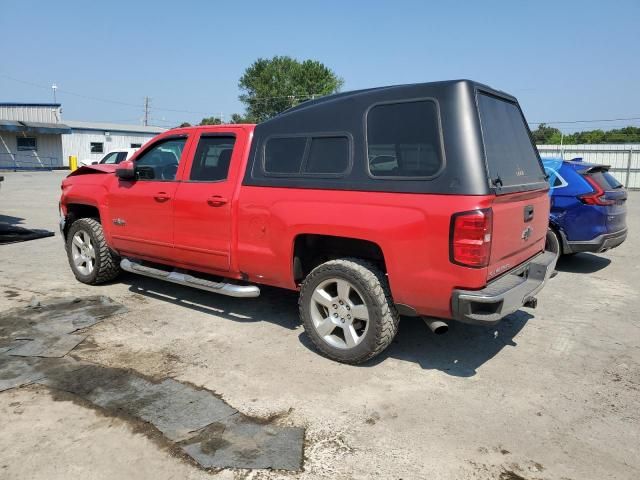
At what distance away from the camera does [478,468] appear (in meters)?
2.82

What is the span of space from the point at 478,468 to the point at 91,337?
139 inches

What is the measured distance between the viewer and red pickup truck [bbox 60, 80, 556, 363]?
347 centimetres

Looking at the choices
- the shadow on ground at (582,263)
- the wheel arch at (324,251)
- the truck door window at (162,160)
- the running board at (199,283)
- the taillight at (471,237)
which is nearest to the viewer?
the taillight at (471,237)

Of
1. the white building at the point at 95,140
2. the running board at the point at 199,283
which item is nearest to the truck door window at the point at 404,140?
the running board at the point at 199,283

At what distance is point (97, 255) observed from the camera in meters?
6.17

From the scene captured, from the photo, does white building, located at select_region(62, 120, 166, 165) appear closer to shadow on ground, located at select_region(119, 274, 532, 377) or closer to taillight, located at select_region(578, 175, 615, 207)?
shadow on ground, located at select_region(119, 274, 532, 377)

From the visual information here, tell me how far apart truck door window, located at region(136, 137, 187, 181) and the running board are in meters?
0.98

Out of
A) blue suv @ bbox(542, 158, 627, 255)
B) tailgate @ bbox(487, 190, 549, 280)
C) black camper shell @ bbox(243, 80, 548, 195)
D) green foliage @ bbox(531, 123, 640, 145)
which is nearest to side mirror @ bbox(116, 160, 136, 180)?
black camper shell @ bbox(243, 80, 548, 195)

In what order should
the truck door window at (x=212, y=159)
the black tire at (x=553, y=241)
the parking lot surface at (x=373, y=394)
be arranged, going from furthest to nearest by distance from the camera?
1. the black tire at (x=553, y=241)
2. the truck door window at (x=212, y=159)
3. the parking lot surface at (x=373, y=394)

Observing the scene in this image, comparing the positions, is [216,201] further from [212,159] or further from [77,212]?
[77,212]

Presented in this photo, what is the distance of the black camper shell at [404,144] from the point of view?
Result: 3.50 m

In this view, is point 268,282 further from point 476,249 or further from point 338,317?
point 476,249

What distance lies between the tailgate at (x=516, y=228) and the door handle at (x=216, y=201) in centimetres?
241

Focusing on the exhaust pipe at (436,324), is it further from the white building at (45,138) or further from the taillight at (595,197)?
the white building at (45,138)
